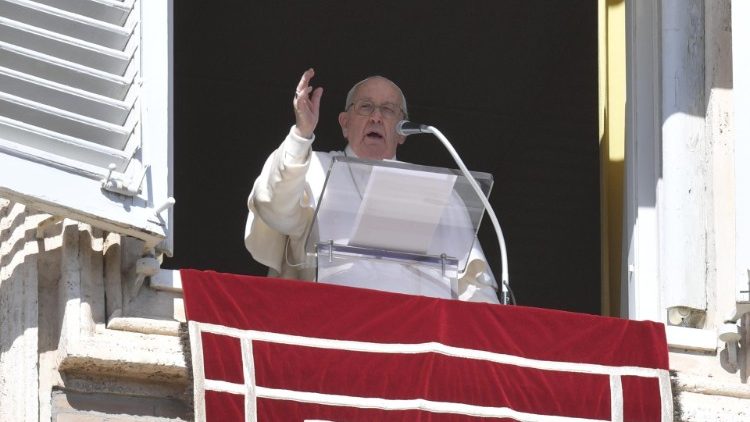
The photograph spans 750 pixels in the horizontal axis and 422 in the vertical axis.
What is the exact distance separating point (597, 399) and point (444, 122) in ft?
A: 17.1

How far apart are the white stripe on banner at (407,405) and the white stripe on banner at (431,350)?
0.14 metres

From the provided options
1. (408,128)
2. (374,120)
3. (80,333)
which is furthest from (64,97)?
(374,120)

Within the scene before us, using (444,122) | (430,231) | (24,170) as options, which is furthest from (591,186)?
(24,170)

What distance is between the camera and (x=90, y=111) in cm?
668

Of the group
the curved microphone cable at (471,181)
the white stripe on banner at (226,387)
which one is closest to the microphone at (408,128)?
the curved microphone cable at (471,181)

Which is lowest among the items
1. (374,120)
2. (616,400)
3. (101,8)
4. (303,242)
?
(616,400)

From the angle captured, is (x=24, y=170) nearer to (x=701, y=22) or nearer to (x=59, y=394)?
(x=59, y=394)

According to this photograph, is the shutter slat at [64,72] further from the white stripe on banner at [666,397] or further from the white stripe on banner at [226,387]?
the white stripe on banner at [666,397]

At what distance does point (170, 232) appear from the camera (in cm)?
670

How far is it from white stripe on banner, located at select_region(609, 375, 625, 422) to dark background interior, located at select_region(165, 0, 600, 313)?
4303mm

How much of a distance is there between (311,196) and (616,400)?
46.4 inches

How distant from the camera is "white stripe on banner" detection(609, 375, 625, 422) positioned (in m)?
6.76

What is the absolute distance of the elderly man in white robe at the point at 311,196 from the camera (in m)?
7.02

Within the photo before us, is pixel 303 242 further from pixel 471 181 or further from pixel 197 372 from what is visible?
pixel 197 372
